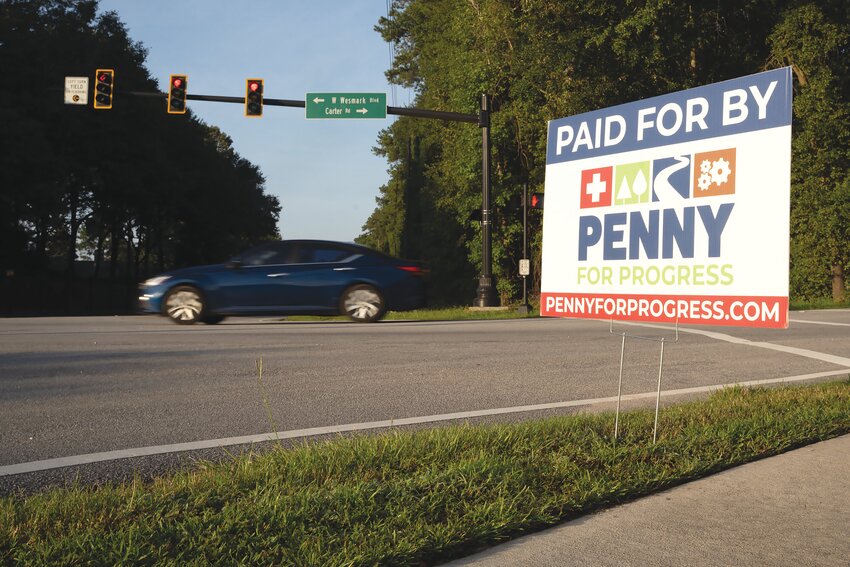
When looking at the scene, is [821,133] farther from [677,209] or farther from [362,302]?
[677,209]

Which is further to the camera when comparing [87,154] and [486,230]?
[87,154]

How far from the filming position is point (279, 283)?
1469cm

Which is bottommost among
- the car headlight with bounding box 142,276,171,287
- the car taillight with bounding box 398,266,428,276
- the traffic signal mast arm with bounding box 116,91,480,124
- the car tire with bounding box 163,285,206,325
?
the car tire with bounding box 163,285,206,325

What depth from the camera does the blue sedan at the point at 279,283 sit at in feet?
48.3

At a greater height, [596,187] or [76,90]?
[76,90]

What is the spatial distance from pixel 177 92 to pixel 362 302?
10123 millimetres

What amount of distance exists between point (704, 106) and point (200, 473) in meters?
3.85

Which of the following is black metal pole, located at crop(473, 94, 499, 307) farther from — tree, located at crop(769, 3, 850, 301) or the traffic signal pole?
tree, located at crop(769, 3, 850, 301)

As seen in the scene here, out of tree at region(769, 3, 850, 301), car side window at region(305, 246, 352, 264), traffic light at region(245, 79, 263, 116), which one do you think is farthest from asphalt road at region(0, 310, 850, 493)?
tree at region(769, 3, 850, 301)

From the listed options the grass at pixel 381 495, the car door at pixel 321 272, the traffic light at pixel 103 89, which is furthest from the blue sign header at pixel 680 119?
the traffic light at pixel 103 89

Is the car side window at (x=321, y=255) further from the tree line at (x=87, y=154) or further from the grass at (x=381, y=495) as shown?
the tree line at (x=87, y=154)

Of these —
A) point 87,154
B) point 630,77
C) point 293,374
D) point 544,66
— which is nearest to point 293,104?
point 544,66

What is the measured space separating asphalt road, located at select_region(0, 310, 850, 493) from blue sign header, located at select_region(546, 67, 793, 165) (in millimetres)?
1876

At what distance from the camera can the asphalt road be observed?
5.94m
